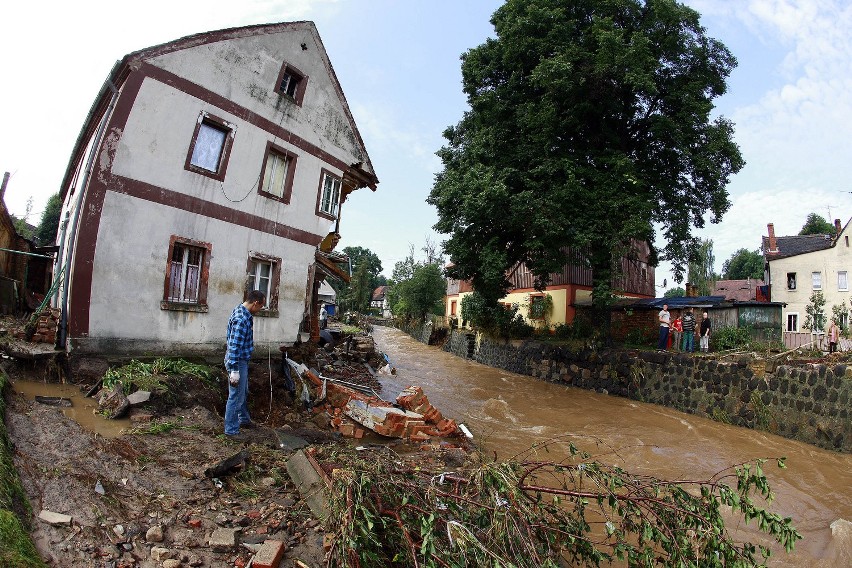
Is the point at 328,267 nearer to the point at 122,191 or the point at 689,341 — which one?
the point at 122,191

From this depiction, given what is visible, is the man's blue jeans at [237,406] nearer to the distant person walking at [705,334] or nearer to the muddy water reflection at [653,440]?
the muddy water reflection at [653,440]

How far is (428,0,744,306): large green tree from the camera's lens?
14.7 meters

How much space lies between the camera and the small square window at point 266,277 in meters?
10.8

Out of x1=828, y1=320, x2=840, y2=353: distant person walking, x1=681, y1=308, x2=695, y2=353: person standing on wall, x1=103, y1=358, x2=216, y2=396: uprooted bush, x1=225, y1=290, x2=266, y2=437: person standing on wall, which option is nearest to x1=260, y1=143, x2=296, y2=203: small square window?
x1=103, y1=358, x2=216, y2=396: uprooted bush

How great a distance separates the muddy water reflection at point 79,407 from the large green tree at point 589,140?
39.6 ft

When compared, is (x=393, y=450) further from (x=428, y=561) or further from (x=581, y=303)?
(x=581, y=303)

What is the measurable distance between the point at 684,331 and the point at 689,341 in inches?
16.2

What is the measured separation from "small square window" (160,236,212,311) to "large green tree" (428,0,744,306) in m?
9.01

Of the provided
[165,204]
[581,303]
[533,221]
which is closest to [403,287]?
[581,303]

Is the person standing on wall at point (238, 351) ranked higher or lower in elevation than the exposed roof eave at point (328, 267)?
lower

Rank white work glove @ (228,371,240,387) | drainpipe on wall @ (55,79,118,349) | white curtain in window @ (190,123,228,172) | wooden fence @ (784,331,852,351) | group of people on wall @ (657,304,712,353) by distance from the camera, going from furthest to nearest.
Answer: group of people on wall @ (657,304,712,353)
wooden fence @ (784,331,852,351)
white curtain in window @ (190,123,228,172)
drainpipe on wall @ (55,79,118,349)
white work glove @ (228,371,240,387)

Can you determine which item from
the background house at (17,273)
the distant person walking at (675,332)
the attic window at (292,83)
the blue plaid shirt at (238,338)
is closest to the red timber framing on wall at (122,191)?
the attic window at (292,83)

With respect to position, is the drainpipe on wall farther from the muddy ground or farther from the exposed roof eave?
the exposed roof eave

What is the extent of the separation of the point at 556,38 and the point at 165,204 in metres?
14.2
